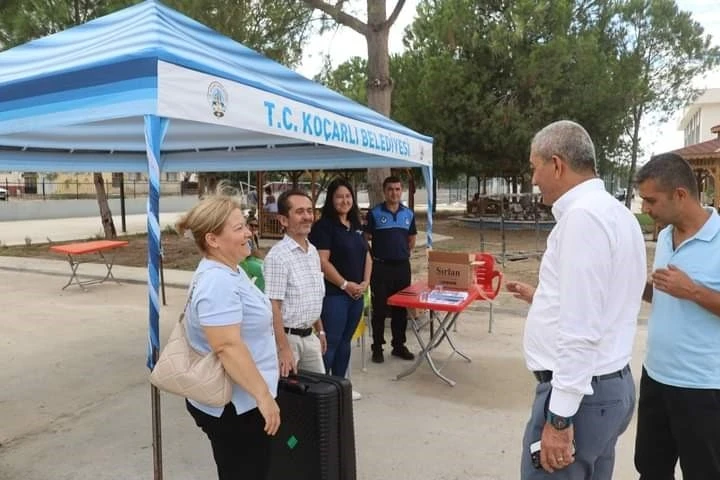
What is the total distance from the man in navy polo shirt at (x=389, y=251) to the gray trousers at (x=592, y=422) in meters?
3.10

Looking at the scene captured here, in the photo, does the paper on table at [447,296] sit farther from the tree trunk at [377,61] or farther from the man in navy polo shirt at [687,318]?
the tree trunk at [377,61]

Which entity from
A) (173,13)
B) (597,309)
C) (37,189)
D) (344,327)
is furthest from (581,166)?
(37,189)

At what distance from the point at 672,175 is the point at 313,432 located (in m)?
1.63

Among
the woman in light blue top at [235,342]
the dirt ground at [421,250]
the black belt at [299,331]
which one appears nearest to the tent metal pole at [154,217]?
the woman in light blue top at [235,342]

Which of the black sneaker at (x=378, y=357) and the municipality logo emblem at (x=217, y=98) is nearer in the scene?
the municipality logo emblem at (x=217, y=98)

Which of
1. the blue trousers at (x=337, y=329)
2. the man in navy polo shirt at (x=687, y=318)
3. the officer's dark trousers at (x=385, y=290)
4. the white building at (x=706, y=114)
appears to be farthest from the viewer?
the white building at (x=706, y=114)

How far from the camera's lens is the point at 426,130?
1912cm

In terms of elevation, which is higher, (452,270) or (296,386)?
(452,270)

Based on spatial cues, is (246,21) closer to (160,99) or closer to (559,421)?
(160,99)

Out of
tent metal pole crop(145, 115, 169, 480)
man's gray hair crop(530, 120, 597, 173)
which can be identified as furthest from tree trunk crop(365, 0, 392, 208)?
man's gray hair crop(530, 120, 597, 173)

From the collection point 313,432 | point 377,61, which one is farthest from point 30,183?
point 313,432

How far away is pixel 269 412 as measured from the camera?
6.17ft

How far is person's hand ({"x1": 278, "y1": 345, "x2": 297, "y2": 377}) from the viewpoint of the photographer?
2.63 meters

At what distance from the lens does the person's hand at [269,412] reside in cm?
186
